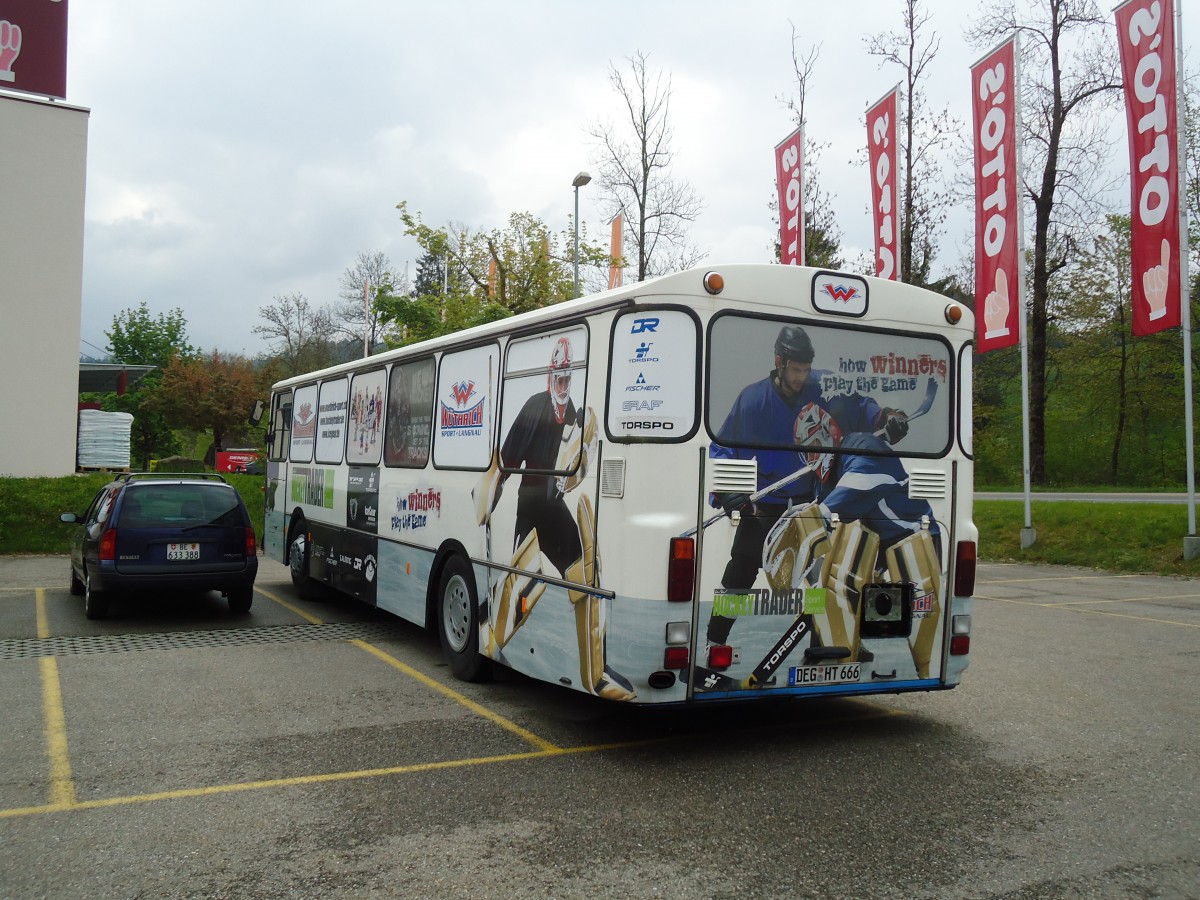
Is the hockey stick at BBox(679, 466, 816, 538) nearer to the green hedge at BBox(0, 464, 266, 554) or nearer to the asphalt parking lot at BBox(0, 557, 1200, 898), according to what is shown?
the asphalt parking lot at BBox(0, 557, 1200, 898)

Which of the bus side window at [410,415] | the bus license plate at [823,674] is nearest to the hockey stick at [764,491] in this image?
the bus license plate at [823,674]

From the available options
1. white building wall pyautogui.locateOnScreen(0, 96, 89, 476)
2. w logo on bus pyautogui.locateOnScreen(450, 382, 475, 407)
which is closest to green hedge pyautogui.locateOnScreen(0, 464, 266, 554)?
white building wall pyautogui.locateOnScreen(0, 96, 89, 476)

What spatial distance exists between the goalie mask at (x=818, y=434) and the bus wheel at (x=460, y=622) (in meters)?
2.86

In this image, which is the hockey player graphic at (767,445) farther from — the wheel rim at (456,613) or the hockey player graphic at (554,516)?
the wheel rim at (456,613)

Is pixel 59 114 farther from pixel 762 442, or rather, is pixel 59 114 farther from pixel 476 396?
pixel 762 442

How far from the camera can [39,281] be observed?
23.0m

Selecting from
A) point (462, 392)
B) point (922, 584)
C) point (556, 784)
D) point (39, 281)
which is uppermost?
point (39, 281)

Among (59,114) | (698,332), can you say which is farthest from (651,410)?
(59,114)

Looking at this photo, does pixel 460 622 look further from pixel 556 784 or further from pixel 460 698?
pixel 556 784

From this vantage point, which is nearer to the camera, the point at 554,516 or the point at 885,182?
the point at 554,516

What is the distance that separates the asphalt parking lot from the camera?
4.17 m

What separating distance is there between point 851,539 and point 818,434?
667 mm

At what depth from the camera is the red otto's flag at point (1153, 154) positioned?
50.7ft

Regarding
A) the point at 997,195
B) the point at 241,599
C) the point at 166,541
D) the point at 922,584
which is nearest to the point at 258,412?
the point at 241,599
